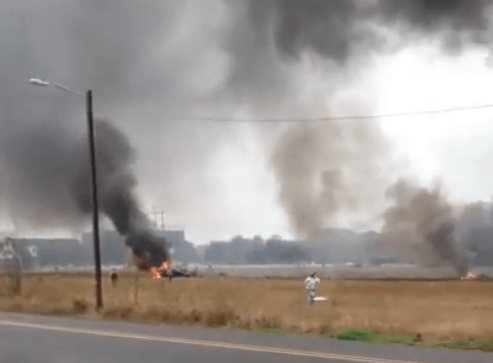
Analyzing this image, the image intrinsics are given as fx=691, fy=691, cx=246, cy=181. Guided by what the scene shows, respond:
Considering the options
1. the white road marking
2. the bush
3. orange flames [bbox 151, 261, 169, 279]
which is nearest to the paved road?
the white road marking

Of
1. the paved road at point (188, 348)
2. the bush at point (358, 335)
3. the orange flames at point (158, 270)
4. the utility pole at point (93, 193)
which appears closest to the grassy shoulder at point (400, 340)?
the bush at point (358, 335)

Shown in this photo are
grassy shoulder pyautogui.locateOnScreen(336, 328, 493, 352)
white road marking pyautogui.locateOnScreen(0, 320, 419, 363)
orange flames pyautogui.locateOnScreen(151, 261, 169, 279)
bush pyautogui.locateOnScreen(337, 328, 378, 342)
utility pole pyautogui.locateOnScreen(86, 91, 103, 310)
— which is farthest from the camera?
orange flames pyautogui.locateOnScreen(151, 261, 169, 279)

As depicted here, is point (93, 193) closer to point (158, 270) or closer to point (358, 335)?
point (358, 335)

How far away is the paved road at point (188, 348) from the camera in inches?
387

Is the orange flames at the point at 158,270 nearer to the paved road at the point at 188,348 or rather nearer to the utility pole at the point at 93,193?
the utility pole at the point at 93,193

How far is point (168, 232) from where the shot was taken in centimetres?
13462

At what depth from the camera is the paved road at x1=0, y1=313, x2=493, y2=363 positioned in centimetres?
984

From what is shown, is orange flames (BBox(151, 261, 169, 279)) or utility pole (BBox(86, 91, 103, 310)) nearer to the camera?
utility pole (BBox(86, 91, 103, 310))

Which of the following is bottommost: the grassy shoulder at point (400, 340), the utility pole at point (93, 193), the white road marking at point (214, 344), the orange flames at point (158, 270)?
the grassy shoulder at point (400, 340)

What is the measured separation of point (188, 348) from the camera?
36.9 feet

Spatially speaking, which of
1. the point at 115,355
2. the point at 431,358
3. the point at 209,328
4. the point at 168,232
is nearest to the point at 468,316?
the point at 209,328

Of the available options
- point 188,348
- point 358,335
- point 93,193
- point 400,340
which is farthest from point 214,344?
point 93,193

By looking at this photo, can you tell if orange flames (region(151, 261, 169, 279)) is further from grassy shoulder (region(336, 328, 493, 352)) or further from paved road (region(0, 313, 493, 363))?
grassy shoulder (region(336, 328, 493, 352))

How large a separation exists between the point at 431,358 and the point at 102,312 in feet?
40.9
